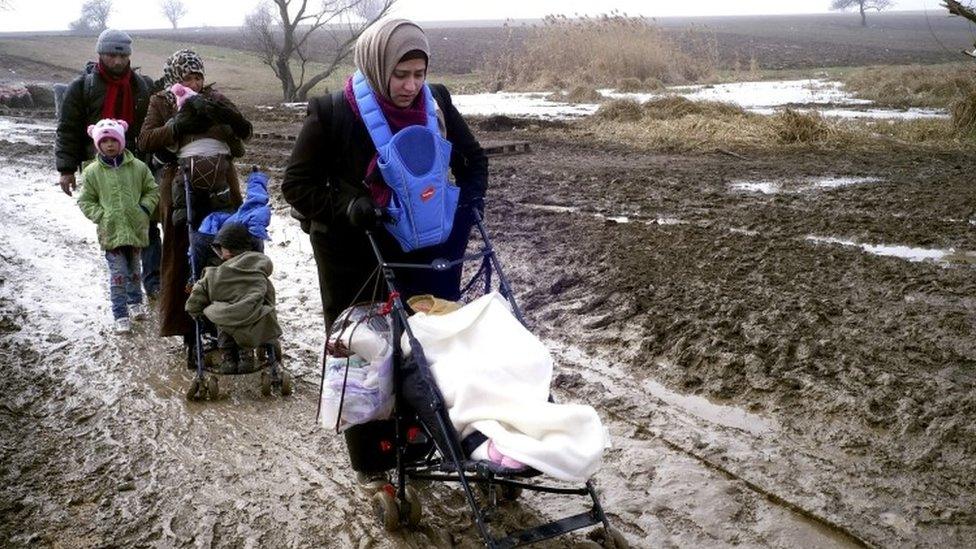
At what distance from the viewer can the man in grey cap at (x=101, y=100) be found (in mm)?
6801

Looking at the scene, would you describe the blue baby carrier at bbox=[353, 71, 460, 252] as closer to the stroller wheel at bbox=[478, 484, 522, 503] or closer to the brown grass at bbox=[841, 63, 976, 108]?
the stroller wheel at bbox=[478, 484, 522, 503]

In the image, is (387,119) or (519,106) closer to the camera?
(387,119)

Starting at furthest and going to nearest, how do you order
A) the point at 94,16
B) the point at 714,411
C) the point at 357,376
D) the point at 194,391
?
the point at 94,16 < the point at 194,391 < the point at 714,411 < the point at 357,376

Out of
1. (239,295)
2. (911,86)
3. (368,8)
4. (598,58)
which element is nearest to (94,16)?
(368,8)

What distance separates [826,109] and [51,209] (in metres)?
14.8

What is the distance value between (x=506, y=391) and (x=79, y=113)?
515cm

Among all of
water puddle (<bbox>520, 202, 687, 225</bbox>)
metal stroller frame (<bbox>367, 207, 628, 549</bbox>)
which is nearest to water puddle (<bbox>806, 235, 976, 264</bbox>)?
water puddle (<bbox>520, 202, 687, 225</bbox>)

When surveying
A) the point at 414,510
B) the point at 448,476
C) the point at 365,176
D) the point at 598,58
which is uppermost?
the point at 598,58

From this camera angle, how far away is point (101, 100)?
6.86 metres

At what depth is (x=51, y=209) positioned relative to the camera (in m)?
11.4

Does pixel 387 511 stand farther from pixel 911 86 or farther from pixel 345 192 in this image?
pixel 911 86

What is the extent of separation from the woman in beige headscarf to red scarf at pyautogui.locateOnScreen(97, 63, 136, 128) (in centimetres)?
364

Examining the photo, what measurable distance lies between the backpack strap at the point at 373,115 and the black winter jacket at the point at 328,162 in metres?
0.07

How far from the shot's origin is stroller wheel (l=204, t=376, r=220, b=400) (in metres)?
5.53
